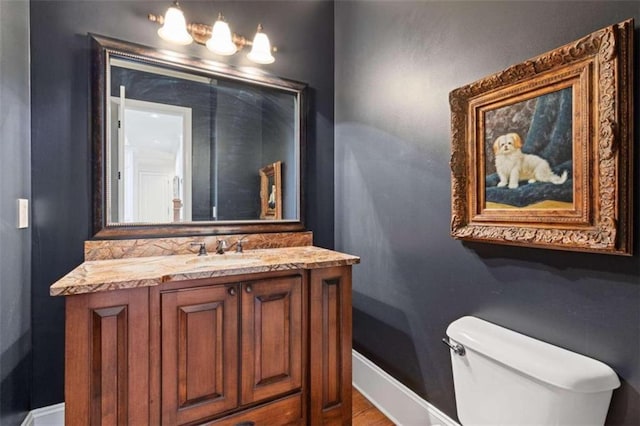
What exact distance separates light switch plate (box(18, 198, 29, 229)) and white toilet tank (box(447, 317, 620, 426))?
180cm

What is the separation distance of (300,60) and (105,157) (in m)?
1.30

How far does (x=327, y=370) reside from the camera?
148 centimetres

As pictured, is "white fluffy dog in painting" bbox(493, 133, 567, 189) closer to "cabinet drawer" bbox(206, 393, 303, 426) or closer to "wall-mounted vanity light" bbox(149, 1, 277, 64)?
"cabinet drawer" bbox(206, 393, 303, 426)

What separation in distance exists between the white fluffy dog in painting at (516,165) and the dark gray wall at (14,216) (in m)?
1.84

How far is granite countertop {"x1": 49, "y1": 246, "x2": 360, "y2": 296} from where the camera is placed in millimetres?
1045

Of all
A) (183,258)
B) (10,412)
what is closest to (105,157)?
(183,258)

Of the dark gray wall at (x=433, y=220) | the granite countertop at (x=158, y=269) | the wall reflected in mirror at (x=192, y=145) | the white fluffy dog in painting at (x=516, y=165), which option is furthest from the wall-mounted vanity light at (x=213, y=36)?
the white fluffy dog in painting at (x=516, y=165)

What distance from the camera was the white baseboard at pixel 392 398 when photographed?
1.44 meters

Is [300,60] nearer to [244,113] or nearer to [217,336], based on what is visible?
[244,113]

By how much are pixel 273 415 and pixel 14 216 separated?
1349 millimetres

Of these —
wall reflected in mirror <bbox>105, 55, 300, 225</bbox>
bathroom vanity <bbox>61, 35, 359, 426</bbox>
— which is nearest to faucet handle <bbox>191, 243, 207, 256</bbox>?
bathroom vanity <bbox>61, 35, 359, 426</bbox>

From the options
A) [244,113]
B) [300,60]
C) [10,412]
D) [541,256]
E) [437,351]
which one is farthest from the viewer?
[300,60]

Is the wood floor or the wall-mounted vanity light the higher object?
the wall-mounted vanity light

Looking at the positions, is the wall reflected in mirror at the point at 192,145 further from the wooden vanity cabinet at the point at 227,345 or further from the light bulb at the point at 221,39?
the wooden vanity cabinet at the point at 227,345
